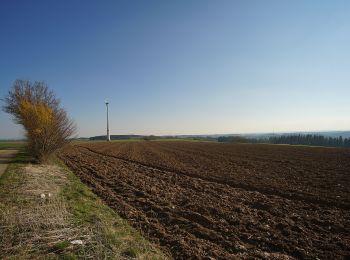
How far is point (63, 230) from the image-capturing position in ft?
23.8

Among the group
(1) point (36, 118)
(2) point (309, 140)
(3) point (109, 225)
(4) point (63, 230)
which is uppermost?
(1) point (36, 118)

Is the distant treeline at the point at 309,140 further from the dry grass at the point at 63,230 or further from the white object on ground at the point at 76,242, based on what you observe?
the white object on ground at the point at 76,242

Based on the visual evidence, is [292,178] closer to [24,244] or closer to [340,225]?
[340,225]

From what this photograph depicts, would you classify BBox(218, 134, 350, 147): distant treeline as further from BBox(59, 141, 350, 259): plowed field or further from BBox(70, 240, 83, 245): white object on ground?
BBox(70, 240, 83, 245): white object on ground

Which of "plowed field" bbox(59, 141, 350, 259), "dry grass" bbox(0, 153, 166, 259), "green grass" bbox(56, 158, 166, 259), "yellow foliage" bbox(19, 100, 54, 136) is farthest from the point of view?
"yellow foliage" bbox(19, 100, 54, 136)

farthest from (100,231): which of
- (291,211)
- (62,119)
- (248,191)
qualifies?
(62,119)

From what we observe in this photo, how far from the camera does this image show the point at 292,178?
17422 mm

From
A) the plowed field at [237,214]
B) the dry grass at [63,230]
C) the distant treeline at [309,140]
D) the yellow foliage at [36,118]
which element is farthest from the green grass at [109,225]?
the distant treeline at [309,140]

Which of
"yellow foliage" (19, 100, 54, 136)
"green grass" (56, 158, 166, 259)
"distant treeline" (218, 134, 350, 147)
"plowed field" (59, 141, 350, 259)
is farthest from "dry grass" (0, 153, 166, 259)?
"distant treeline" (218, 134, 350, 147)

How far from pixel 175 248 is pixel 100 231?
77.8 inches

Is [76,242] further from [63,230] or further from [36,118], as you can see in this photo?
[36,118]

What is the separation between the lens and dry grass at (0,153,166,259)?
6.11 meters

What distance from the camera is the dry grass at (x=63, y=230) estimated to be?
611 cm

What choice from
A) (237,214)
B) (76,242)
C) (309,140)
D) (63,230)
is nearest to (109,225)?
(63,230)
